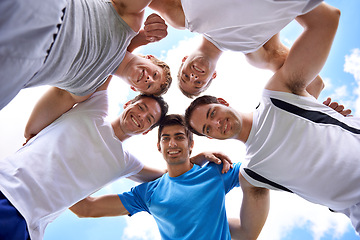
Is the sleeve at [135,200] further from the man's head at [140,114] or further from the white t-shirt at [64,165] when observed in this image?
the man's head at [140,114]

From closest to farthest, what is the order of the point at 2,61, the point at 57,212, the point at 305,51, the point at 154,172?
the point at 2,61, the point at 305,51, the point at 57,212, the point at 154,172

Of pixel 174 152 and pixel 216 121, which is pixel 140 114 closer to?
pixel 174 152

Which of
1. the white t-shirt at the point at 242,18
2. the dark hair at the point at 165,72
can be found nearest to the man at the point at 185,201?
the dark hair at the point at 165,72

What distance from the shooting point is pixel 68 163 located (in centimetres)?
192

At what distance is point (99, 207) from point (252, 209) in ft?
4.42

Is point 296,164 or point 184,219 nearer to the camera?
point 296,164

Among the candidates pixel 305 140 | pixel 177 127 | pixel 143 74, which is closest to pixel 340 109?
pixel 305 140

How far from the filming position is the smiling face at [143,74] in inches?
81.9

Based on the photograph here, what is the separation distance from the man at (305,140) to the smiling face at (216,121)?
0.49 feet

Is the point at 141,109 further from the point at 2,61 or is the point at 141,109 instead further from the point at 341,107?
the point at 341,107

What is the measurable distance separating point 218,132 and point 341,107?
99cm

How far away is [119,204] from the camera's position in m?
2.32

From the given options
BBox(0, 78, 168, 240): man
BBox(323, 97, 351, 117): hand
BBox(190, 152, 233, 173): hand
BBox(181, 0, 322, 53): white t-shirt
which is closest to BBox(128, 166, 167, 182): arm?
BBox(0, 78, 168, 240): man

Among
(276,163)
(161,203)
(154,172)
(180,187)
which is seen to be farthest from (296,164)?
(154,172)
